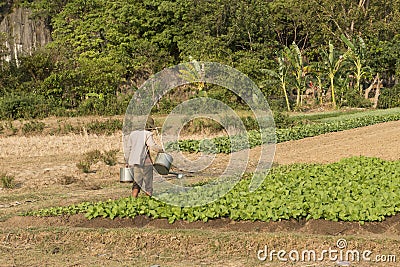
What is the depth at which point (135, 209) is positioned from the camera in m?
9.13

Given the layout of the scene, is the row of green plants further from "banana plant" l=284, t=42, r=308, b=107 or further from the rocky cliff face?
the rocky cliff face

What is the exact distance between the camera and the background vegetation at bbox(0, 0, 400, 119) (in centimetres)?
2727

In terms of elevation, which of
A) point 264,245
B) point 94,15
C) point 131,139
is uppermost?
point 94,15

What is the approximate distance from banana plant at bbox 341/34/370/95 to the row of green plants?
19583mm

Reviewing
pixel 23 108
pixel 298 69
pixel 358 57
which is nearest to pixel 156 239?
pixel 23 108

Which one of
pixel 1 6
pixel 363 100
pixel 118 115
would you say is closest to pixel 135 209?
pixel 118 115

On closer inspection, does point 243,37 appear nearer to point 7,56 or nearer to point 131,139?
point 7,56

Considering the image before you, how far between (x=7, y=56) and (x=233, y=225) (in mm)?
24591

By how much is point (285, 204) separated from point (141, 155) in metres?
2.42

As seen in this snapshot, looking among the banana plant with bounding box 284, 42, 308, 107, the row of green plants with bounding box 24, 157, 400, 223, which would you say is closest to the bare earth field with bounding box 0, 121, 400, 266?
the row of green plants with bounding box 24, 157, 400, 223

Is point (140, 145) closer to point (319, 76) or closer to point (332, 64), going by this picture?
point (332, 64)

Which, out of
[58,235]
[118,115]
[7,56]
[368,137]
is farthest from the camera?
[7,56]

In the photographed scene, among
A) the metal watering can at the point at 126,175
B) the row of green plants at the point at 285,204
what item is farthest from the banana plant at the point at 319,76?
the metal watering can at the point at 126,175

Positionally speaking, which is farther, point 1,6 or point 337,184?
point 1,6
